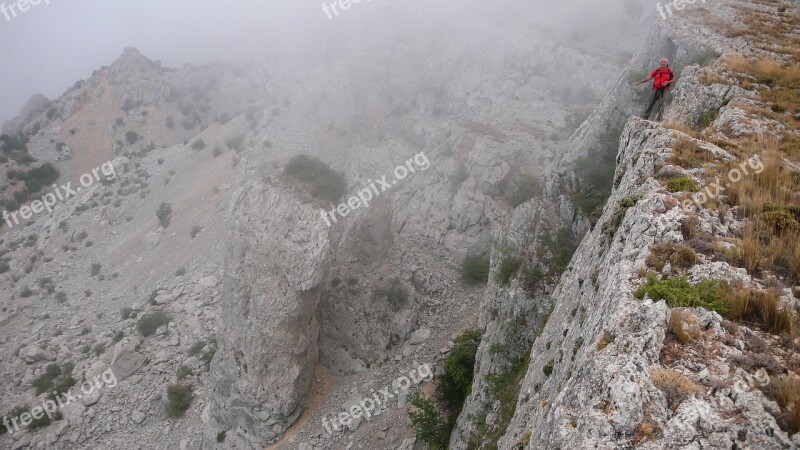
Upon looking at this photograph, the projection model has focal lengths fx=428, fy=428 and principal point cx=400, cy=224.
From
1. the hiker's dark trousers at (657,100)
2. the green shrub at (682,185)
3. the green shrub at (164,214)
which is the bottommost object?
the green shrub at (164,214)

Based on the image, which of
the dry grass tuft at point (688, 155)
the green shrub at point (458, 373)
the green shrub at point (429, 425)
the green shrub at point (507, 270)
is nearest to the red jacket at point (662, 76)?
the dry grass tuft at point (688, 155)

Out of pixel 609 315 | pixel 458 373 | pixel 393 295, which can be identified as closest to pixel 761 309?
pixel 609 315

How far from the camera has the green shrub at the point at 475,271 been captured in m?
30.2

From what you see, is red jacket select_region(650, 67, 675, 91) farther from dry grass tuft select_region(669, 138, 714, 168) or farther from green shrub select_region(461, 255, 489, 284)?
green shrub select_region(461, 255, 489, 284)

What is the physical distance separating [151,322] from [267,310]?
16.1 meters

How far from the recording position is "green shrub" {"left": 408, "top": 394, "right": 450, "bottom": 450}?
68.3ft

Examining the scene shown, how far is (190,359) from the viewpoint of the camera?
1253 inches

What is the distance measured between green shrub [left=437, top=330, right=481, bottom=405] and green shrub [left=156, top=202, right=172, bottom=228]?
36862mm

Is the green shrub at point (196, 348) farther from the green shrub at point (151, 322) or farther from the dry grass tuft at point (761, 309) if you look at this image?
the dry grass tuft at point (761, 309)

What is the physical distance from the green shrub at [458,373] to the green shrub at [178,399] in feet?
58.9

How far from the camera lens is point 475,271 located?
30.3 metres

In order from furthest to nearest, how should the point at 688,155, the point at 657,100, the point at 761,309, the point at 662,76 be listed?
the point at 657,100 → the point at 662,76 → the point at 688,155 → the point at 761,309

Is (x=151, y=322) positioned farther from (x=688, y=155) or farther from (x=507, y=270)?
(x=688, y=155)

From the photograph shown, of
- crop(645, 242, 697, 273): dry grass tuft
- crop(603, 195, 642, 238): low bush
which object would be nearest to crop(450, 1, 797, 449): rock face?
crop(603, 195, 642, 238): low bush
